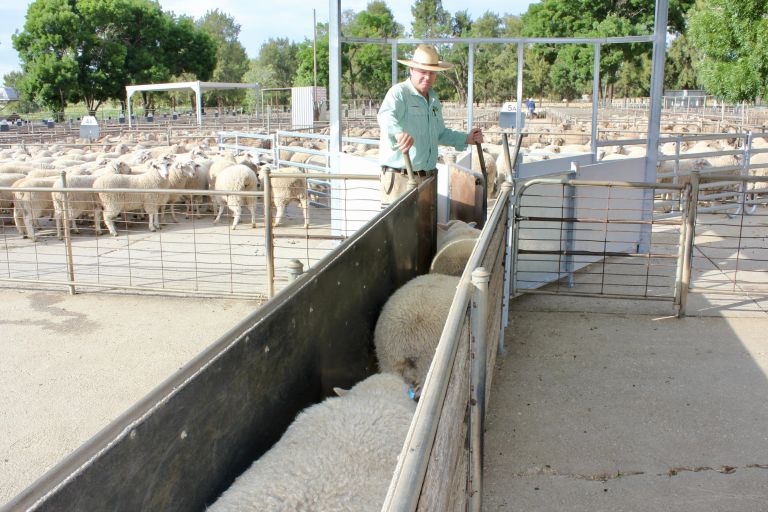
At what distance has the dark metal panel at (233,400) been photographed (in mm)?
1616

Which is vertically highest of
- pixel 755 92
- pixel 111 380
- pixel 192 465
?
pixel 755 92

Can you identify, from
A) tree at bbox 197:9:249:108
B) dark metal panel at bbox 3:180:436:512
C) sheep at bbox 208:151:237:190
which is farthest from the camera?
tree at bbox 197:9:249:108

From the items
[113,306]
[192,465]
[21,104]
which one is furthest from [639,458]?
[21,104]

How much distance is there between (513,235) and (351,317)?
9.17 feet

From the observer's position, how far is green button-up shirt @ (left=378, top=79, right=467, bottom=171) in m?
5.29

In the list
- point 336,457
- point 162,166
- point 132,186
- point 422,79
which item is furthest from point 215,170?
point 336,457

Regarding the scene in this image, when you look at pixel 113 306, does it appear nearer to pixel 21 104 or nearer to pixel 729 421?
pixel 729 421

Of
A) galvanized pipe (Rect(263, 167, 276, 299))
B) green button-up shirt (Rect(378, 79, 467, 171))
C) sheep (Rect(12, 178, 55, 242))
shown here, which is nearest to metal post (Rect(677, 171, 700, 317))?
green button-up shirt (Rect(378, 79, 467, 171))

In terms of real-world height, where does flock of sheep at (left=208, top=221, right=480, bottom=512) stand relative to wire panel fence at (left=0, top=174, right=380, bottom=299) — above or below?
above

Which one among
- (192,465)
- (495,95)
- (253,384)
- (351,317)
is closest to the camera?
(192,465)

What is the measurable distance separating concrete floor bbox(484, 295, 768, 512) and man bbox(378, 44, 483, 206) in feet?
5.27

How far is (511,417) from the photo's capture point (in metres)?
4.30

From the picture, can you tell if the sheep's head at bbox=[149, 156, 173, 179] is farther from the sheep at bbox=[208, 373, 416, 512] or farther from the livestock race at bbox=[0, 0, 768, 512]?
the sheep at bbox=[208, 373, 416, 512]

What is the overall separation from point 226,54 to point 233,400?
111 meters
